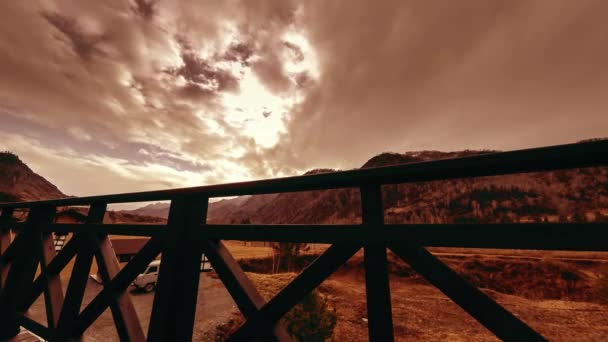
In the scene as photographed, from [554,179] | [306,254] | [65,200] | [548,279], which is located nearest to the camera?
[65,200]

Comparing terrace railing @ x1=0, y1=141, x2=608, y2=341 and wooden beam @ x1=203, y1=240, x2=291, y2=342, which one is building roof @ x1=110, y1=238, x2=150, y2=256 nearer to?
terrace railing @ x1=0, y1=141, x2=608, y2=341

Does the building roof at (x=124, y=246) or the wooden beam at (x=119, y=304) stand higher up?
the wooden beam at (x=119, y=304)

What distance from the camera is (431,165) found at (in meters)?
1.13

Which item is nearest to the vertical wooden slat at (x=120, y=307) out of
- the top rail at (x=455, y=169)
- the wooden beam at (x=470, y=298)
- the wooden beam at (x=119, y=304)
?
the wooden beam at (x=119, y=304)

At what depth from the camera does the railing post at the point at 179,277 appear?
1.85 metres

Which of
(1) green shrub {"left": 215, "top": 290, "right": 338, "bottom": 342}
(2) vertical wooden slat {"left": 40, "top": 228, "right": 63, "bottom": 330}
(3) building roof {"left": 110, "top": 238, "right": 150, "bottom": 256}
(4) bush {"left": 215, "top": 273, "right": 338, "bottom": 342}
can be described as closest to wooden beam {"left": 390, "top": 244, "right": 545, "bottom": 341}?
(2) vertical wooden slat {"left": 40, "top": 228, "right": 63, "bottom": 330}

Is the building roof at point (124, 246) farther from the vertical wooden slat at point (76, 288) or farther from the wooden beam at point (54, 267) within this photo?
the vertical wooden slat at point (76, 288)

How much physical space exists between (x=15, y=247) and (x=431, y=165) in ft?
16.2

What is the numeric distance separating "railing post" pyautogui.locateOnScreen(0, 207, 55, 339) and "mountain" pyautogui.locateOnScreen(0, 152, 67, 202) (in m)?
164

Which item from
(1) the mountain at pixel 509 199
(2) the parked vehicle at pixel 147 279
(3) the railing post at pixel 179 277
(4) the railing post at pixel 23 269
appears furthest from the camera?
(1) the mountain at pixel 509 199

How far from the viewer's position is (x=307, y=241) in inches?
57.4

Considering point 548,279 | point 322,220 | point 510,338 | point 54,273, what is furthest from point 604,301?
point 322,220

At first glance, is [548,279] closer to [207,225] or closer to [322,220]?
[207,225]

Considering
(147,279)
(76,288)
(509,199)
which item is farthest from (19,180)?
(509,199)
